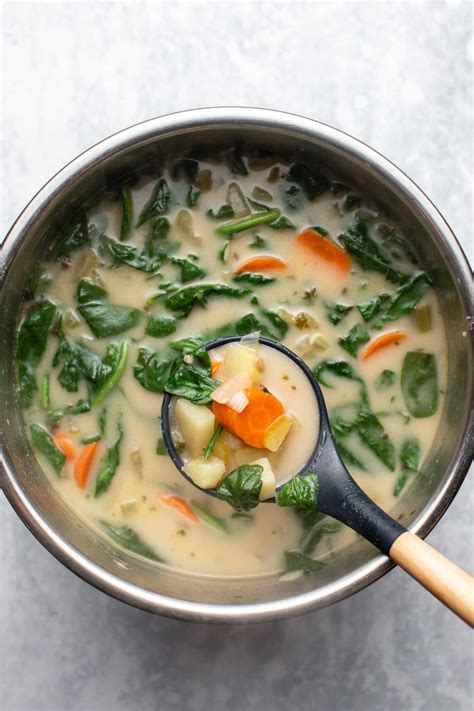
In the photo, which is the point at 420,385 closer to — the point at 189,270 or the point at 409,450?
Result: the point at 409,450

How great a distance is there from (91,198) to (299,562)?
1.61 m

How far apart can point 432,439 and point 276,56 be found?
1.68 meters

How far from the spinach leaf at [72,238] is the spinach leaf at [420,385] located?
4.39 feet

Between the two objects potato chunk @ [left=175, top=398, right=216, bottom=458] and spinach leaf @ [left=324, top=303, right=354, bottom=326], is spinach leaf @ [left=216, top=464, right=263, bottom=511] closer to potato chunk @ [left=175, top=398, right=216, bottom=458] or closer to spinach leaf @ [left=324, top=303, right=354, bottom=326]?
potato chunk @ [left=175, top=398, right=216, bottom=458]

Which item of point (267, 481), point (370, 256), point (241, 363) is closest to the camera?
point (267, 481)

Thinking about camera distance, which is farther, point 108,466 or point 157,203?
point 157,203

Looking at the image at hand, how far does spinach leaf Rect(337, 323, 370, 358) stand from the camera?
136 inches

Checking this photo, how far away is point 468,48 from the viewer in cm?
375

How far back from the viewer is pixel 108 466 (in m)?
3.42

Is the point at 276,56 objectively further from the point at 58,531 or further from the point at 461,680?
the point at 461,680

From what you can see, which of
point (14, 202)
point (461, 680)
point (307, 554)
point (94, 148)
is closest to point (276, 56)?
point (94, 148)

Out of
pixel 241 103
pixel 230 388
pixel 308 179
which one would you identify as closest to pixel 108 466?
pixel 230 388

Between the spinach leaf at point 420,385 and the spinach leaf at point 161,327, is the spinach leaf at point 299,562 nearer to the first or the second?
the spinach leaf at point 420,385

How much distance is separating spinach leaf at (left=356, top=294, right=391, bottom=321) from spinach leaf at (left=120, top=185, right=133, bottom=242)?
94cm
